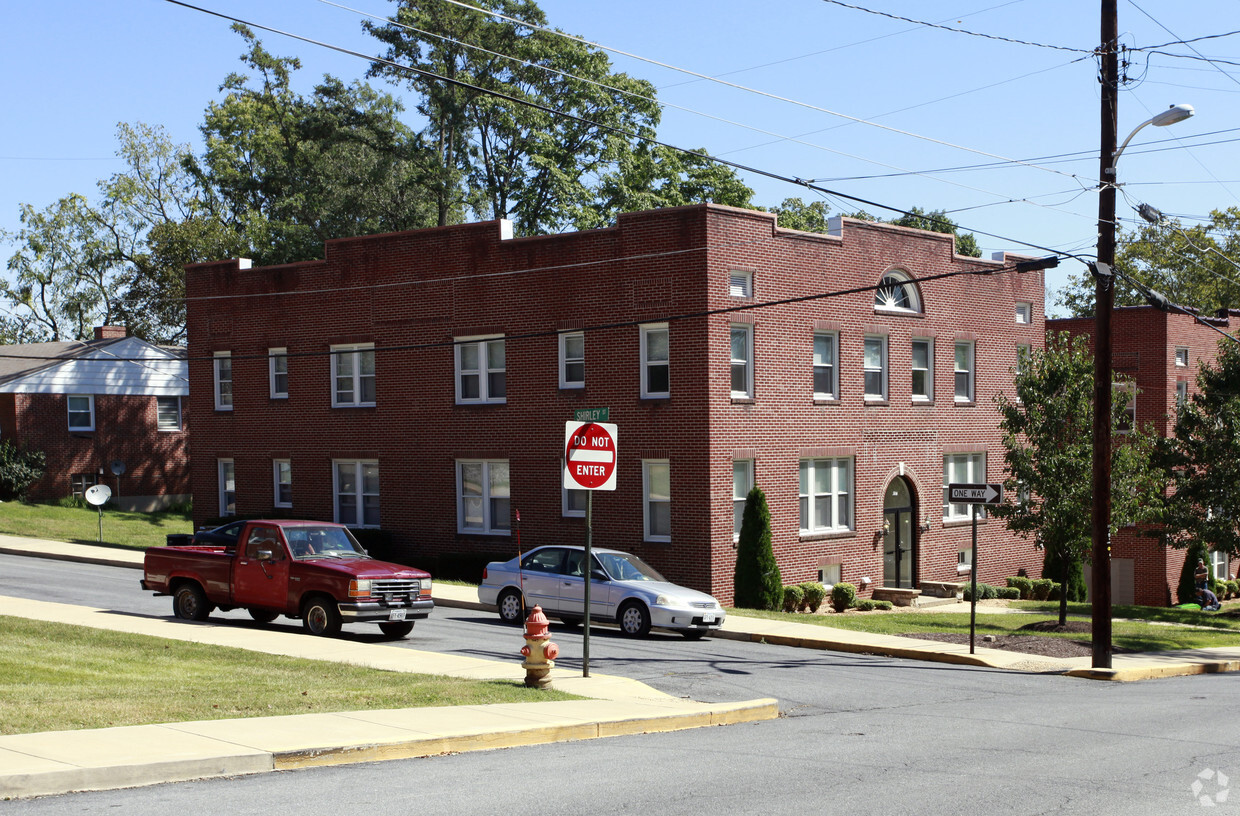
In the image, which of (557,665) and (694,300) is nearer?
(557,665)

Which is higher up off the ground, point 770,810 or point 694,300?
point 694,300

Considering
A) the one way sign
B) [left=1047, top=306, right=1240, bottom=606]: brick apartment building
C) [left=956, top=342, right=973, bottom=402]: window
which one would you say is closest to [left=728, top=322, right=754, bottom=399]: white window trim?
the one way sign

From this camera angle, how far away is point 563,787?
942 cm

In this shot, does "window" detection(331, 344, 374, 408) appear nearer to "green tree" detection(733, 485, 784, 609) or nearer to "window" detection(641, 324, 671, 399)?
"window" detection(641, 324, 671, 399)

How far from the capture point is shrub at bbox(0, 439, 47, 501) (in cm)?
4544

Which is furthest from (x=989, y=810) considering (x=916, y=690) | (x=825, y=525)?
(x=825, y=525)

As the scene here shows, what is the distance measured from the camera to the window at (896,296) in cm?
3088

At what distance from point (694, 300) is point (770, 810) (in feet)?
60.3

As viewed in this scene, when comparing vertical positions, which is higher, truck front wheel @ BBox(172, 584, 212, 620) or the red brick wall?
the red brick wall

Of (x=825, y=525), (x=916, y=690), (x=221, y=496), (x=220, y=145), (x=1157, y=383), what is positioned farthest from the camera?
(x=220, y=145)

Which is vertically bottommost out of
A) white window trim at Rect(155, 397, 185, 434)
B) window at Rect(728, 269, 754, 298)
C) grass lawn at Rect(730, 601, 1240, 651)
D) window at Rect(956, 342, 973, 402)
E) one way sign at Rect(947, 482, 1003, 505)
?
grass lawn at Rect(730, 601, 1240, 651)

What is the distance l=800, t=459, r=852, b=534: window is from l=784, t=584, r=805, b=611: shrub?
1906 millimetres

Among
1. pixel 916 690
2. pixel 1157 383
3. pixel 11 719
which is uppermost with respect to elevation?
pixel 1157 383

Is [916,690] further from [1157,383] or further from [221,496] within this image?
[1157,383]
